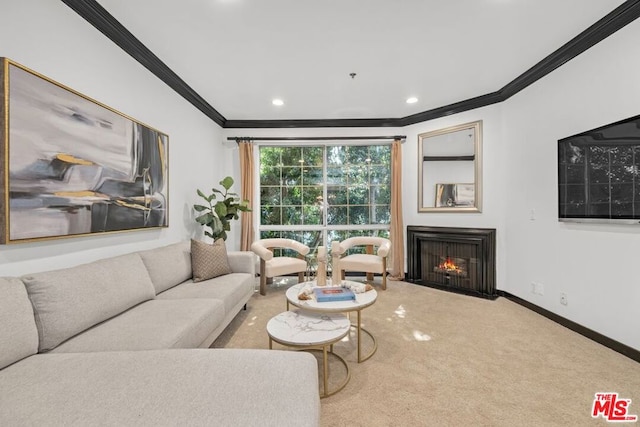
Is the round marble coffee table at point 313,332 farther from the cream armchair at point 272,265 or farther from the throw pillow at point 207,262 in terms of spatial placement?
the cream armchair at point 272,265

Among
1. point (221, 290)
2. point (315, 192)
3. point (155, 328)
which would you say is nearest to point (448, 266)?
point (315, 192)

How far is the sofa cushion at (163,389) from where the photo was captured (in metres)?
0.93

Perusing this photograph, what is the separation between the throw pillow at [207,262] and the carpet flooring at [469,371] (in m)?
0.58

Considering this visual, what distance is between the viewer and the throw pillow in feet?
9.34

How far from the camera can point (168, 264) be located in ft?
8.54

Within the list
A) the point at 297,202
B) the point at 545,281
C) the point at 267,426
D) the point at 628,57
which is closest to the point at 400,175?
the point at 297,202

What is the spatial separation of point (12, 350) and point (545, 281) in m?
4.27

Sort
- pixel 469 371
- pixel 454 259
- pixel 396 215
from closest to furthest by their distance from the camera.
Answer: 1. pixel 469 371
2. pixel 454 259
3. pixel 396 215

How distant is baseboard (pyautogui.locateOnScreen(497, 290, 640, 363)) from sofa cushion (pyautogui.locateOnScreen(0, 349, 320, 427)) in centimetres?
264

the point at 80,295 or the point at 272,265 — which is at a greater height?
the point at 80,295

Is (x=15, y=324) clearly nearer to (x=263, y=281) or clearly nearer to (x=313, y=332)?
(x=313, y=332)

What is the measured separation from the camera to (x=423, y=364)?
Result: 2105 mm

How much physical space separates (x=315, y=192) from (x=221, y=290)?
2.78m

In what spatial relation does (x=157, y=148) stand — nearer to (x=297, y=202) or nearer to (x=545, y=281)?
(x=297, y=202)
